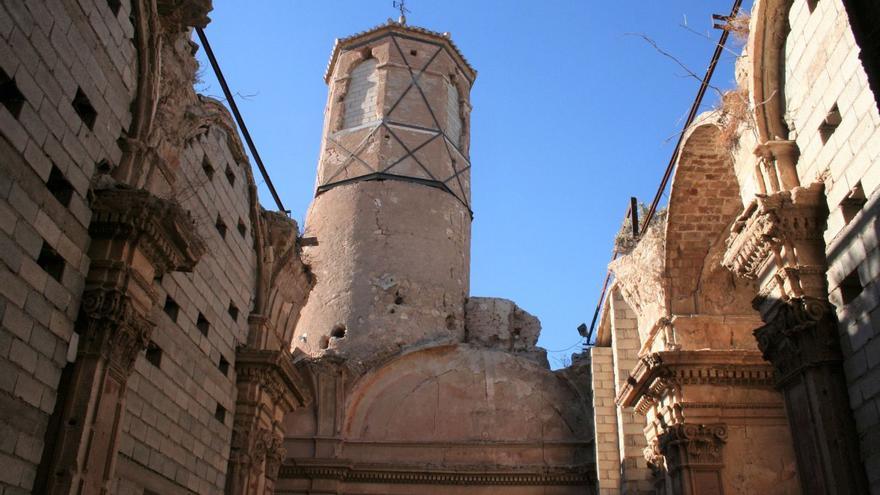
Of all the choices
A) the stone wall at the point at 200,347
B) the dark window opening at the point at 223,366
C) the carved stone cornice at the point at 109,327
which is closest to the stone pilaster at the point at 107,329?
the carved stone cornice at the point at 109,327

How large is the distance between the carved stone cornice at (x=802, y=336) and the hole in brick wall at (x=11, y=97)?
633 centimetres

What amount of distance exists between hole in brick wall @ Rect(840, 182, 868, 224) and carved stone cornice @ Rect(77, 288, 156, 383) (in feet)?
20.1

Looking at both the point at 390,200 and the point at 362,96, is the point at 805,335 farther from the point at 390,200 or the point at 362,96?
the point at 362,96

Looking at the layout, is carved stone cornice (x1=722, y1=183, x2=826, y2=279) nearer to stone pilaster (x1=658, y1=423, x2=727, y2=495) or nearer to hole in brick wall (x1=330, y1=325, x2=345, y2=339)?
stone pilaster (x1=658, y1=423, x2=727, y2=495)

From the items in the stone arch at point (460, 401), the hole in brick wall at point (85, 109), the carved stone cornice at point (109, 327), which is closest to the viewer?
the carved stone cornice at point (109, 327)

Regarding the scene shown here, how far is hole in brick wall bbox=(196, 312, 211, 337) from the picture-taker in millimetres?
10602

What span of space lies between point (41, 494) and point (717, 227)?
366 inches

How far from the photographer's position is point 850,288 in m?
6.45

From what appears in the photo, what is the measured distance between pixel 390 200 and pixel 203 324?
10.2m

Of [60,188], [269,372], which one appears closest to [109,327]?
[60,188]

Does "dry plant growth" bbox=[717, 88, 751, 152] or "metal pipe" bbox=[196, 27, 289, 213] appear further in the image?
"metal pipe" bbox=[196, 27, 289, 213]

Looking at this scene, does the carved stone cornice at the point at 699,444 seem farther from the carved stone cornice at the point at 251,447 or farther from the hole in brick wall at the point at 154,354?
the hole in brick wall at the point at 154,354

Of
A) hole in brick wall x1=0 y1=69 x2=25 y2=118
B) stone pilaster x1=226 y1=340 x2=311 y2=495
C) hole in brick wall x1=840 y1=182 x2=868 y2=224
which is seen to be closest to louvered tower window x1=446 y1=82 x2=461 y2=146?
stone pilaster x1=226 y1=340 x2=311 y2=495

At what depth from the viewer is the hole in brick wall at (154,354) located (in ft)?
29.5
